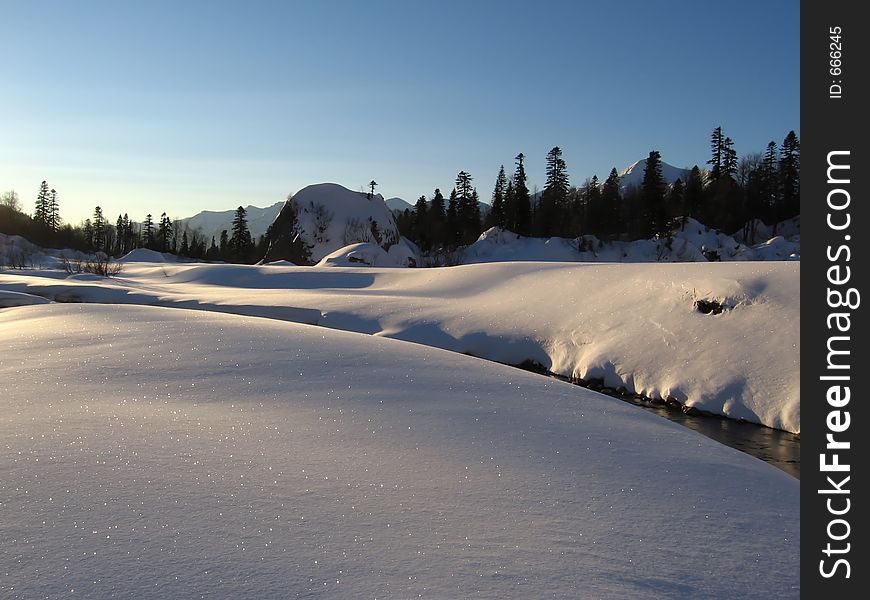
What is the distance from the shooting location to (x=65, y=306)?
9.45 meters

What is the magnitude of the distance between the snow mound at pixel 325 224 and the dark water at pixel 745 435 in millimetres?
35297

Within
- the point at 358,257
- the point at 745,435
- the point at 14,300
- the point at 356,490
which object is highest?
the point at 358,257

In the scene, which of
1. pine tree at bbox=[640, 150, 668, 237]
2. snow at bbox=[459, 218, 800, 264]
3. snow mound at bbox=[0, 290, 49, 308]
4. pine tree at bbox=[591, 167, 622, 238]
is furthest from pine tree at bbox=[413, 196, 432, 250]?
snow mound at bbox=[0, 290, 49, 308]

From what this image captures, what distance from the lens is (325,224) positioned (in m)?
43.7

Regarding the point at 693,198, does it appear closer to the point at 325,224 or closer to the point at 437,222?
the point at 437,222

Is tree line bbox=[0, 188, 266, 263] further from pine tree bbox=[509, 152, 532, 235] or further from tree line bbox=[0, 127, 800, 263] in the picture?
pine tree bbox=[509, 152, 532, 235]

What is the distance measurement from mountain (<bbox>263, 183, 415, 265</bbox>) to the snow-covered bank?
77.5 ft

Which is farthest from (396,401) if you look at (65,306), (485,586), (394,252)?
(394,252)

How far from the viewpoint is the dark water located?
22.1ft

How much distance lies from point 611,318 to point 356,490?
1014 centimetres

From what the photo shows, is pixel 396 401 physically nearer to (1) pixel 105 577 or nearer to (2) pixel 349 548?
(2) pixel 349 548

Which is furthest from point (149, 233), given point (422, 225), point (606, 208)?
point (606, 208)

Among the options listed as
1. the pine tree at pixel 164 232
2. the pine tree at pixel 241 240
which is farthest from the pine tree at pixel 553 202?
the pine tree at pixel 164 232
